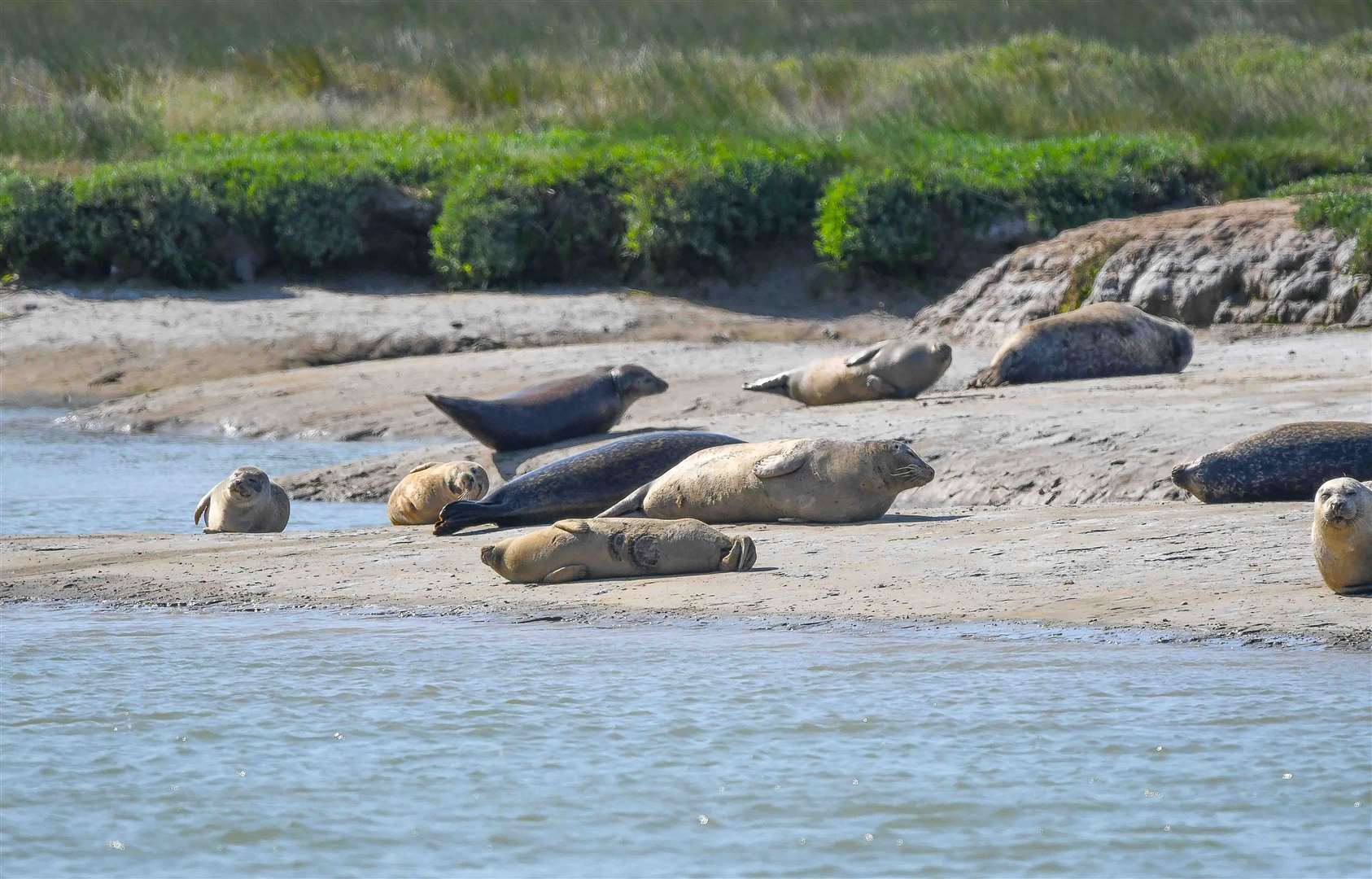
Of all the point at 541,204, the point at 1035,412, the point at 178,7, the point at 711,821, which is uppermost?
the point at 178,7

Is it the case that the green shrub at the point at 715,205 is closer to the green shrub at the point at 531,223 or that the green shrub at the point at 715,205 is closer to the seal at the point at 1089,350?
the green shrub at the point at 531,223

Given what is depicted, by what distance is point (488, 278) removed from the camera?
17906 millimetres

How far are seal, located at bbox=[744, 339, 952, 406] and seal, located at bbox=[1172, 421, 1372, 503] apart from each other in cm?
384

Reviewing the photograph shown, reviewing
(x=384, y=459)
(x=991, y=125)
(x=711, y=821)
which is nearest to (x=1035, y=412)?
(x=384, y=459)

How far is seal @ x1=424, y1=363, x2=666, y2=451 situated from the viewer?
10.4 meters

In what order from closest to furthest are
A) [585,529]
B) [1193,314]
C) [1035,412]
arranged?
[585,529] < [1035,412] < [1193,314]

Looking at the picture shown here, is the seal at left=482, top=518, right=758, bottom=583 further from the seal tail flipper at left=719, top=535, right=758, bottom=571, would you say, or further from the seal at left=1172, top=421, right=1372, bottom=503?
the seal at left=1172, top=421, right=1372, bottom=503

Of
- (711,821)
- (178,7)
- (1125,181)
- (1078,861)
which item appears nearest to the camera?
(1078,861)

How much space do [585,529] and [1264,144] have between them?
523 inches

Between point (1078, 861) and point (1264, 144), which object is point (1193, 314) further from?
point (1078, 861)

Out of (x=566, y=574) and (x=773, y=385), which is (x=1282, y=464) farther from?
(x=773, y=385)

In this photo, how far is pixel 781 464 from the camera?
7.37 meters

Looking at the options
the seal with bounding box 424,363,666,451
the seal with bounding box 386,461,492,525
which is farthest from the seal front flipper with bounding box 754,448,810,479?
the seal with bounding box 424,363,666,451

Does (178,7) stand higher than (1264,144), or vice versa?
(178,7)
